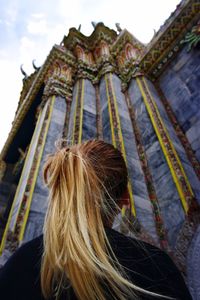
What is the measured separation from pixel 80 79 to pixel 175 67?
8.25ft

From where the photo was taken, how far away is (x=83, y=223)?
902 millimetres

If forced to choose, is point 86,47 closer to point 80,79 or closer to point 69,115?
point 80,79

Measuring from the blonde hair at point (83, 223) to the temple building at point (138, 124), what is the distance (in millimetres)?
587

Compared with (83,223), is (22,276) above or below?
below

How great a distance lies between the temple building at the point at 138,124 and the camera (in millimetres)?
2789

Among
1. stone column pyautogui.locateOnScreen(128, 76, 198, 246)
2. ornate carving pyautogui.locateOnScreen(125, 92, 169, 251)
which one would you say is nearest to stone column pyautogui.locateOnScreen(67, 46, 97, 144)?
ornate carving pyautogui.locateOnScreen(125, 92, 169, 251)

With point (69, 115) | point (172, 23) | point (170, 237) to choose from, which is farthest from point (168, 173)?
point (172, 23)

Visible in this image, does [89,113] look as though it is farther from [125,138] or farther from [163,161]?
[163,161]

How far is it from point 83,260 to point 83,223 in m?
0.14

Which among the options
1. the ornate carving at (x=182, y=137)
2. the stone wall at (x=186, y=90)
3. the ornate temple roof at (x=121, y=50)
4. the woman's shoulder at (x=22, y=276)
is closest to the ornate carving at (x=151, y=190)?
the ornate carving at (x=182, y=137)

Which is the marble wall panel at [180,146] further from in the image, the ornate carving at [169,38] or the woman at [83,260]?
the woman at [83,260]

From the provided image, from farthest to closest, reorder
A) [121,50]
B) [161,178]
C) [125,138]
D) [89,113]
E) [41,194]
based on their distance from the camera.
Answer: [121,50], [89,113], [125,138], [41,194], [161,178]

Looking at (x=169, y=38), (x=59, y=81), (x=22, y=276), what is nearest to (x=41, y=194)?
(x=22, y=276)

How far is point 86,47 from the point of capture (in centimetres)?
763
